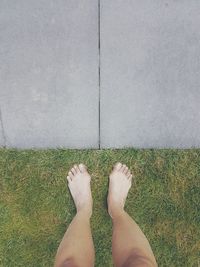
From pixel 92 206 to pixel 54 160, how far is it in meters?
0.45

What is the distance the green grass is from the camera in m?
3.35

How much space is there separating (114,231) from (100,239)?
1.08ft

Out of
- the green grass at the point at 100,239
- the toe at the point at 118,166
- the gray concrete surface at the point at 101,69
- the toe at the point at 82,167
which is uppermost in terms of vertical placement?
the gray concrete surface at the point at 101,69

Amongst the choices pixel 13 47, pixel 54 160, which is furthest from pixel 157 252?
pixel 13 47

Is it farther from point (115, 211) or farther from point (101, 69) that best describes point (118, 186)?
point (101, 69)

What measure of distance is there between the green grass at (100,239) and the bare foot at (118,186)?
0.12m

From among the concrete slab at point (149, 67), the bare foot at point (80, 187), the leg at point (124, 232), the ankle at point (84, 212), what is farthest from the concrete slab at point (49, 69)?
the ankle at point (84, 212)

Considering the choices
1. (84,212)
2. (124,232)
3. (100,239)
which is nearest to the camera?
(124,232)

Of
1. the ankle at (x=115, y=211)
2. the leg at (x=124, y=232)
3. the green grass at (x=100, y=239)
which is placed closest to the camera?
the leg at (x=124, y=232)

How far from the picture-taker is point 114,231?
3.07 metres

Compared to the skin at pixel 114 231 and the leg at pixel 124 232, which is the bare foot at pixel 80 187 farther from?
the leg at pixel 124 232

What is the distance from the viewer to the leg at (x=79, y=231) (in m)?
2.81

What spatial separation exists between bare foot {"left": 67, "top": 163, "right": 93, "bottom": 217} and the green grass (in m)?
0.14

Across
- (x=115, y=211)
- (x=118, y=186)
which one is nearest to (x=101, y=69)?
(x=118, y=186)
